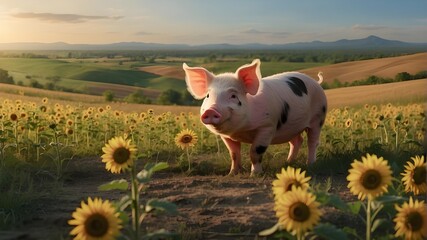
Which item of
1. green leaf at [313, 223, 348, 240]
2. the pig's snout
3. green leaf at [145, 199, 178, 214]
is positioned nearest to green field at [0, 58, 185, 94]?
the pig's snout

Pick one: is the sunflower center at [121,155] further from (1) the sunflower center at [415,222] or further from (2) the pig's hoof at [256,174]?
(2) the pig's hoof at [256,174]

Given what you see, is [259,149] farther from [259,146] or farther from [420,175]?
[420,175]

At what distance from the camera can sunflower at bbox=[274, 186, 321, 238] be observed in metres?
2.37

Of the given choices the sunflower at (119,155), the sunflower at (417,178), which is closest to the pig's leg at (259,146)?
the sunflower at (417,178)

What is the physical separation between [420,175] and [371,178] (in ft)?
2.32

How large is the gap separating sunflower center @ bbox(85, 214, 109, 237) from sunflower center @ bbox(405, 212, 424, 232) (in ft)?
4.25

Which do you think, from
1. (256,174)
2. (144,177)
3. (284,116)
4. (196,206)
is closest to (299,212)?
(144,177)

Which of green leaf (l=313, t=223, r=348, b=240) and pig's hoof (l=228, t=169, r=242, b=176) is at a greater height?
green leaf (l=313, t=223, r=348, b=240)

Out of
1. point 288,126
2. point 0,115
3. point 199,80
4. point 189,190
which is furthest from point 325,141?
point 0,115

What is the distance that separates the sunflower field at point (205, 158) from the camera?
257 centimetres

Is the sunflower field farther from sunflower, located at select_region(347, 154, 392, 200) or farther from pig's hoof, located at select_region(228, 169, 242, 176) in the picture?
pig's hoof, located at select_region(228, 169, 242, 176)

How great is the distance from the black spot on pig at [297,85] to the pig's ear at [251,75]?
0.99 metres

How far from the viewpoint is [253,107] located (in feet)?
19.2

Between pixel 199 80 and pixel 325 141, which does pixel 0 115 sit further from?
pixel 325 141
